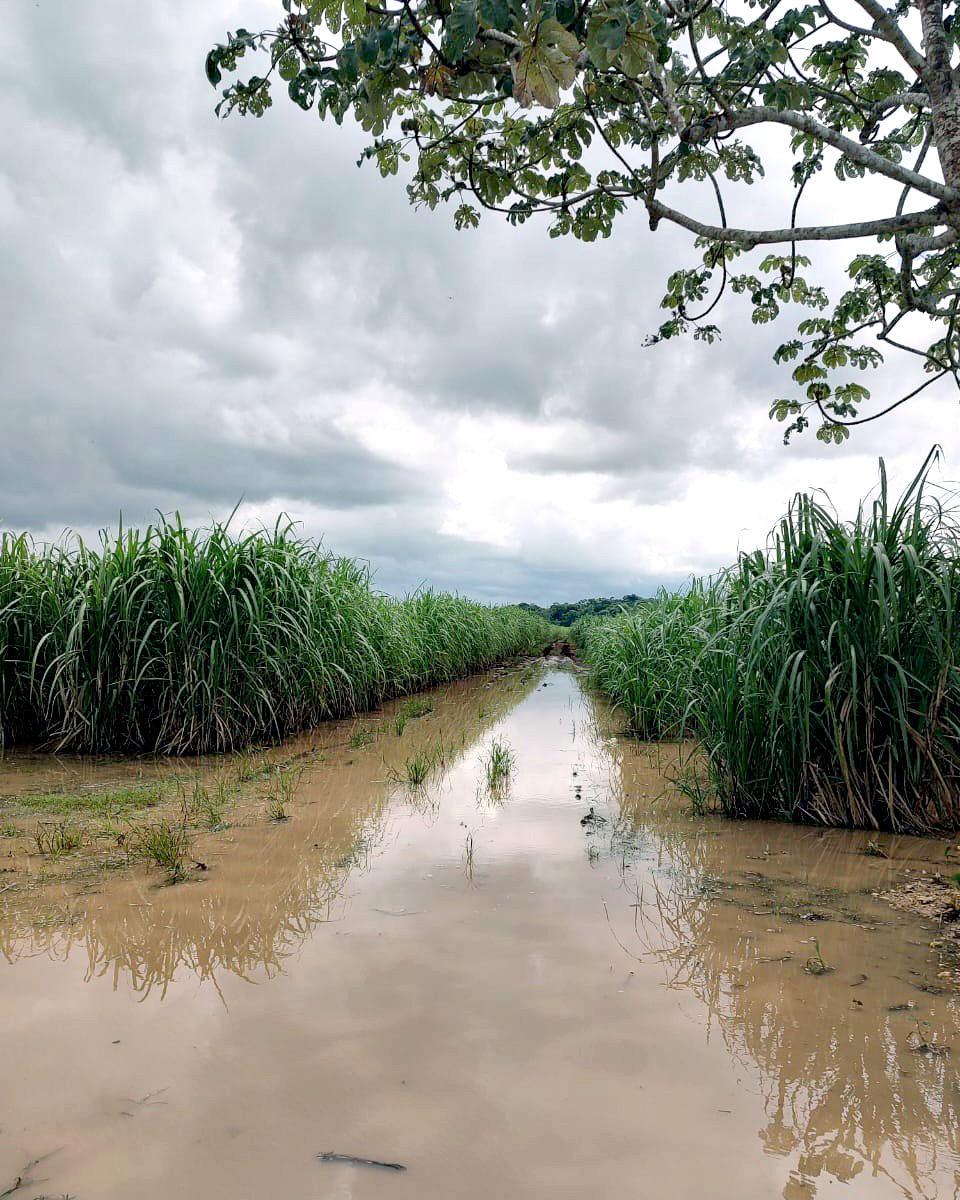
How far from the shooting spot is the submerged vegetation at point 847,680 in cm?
324

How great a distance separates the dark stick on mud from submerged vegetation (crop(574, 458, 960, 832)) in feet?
8.59

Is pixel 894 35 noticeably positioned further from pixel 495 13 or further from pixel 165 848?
pixel 165 848

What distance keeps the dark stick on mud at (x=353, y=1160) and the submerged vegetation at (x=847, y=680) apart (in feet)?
8.59

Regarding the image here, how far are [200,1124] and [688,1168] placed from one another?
36.3 inches

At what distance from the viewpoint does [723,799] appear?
3.70m

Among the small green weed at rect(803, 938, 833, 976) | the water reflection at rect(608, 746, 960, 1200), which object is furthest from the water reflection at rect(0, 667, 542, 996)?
the small green weed at rect(803, 938, 833, 976)

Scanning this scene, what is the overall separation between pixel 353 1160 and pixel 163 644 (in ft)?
15.5

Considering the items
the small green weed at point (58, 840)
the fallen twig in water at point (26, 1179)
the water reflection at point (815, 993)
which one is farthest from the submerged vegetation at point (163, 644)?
the fallen twig in water at point (26, 1179)

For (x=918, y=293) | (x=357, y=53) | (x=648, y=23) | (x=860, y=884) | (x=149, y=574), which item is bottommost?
(x=860, y=884)

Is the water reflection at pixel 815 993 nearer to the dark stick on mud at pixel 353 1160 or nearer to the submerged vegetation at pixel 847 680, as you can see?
the submerged vegetation at pixel 847 680

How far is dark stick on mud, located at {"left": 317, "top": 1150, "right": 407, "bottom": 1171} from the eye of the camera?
1247mm

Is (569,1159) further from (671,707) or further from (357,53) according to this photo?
(671,707)

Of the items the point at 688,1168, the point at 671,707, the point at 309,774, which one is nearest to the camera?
the point at 688,1168

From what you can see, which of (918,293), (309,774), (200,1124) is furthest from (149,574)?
(918,293)
